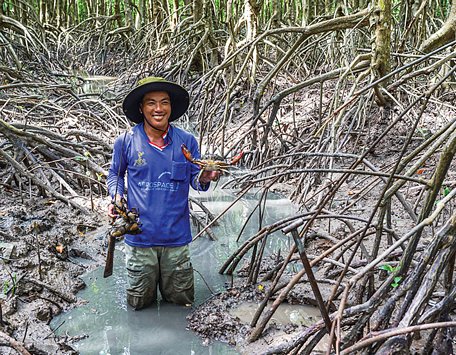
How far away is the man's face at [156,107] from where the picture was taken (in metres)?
2.80

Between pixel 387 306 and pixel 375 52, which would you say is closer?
pixel 387 306

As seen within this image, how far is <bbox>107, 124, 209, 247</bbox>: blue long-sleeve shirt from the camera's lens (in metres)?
2.82

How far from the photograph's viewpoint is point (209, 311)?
2.75 m

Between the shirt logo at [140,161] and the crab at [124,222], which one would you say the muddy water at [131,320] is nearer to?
the crab at [124,222]

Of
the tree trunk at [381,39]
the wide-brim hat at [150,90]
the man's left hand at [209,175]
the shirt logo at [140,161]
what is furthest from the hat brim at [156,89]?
the tree trunk at [381,39]

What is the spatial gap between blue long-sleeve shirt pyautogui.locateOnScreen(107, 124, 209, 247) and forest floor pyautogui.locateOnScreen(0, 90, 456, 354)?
0.44 meters

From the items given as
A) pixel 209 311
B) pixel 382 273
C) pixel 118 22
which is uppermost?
pixel 118 22

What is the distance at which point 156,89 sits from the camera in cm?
279

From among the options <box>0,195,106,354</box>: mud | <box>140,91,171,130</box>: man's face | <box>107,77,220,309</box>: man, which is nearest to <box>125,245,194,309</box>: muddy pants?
<box>107,77,220,309</box>: man

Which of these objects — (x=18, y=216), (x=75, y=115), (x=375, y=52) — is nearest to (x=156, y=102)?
(x=18, y=216)

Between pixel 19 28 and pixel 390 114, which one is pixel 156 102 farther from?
pixel 19 28

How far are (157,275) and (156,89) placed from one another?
963mm

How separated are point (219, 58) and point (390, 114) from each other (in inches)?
170

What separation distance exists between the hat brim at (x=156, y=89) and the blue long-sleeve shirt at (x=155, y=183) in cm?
9
